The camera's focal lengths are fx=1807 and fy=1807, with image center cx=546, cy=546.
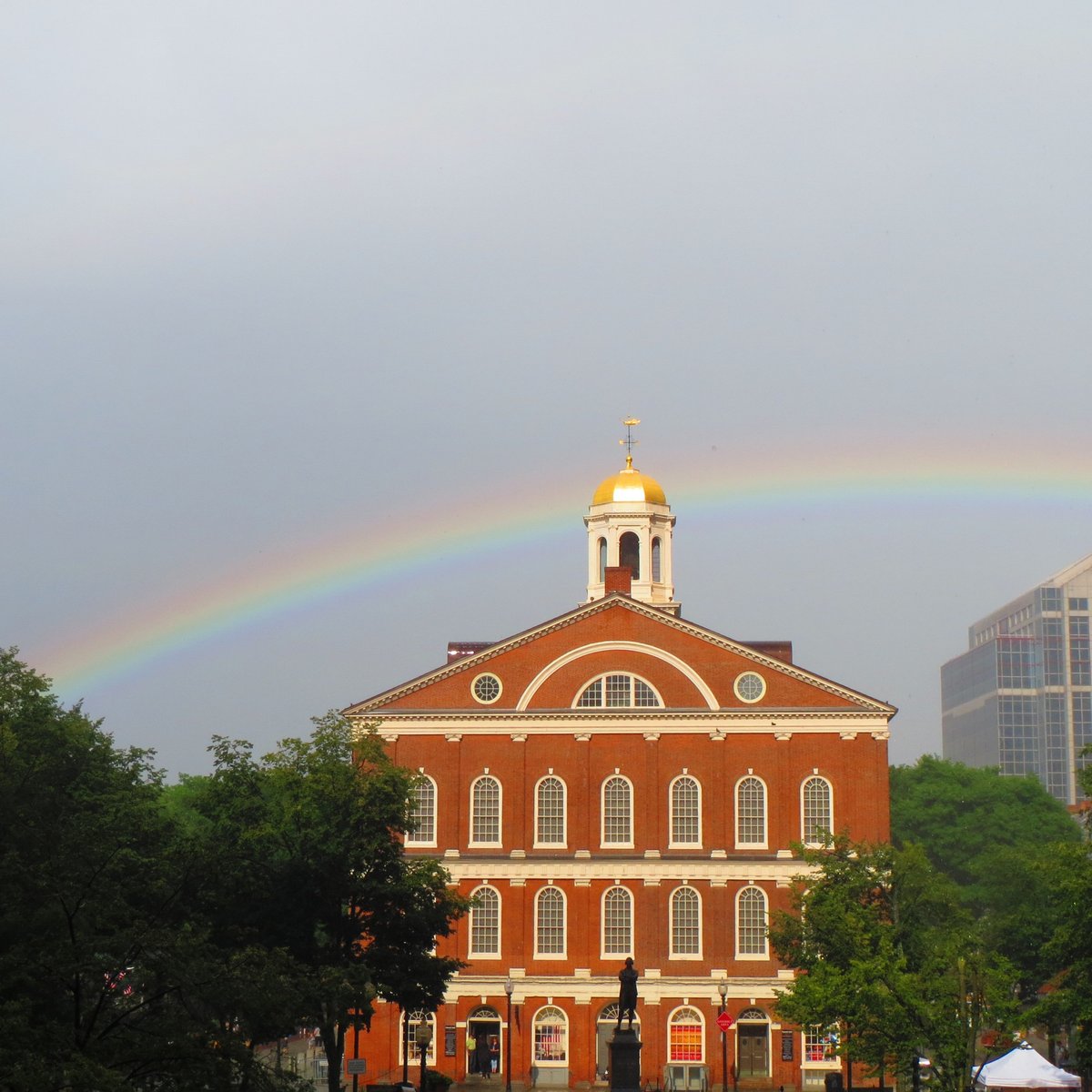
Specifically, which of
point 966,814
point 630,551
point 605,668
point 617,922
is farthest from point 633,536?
point 966,814

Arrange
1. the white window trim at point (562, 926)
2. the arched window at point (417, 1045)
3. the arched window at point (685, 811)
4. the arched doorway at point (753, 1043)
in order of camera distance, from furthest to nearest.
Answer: the arched window at point (685, 811), the white window trim at point (562, 926), the arched window at point (417, 1045), the arched doorway at point (753, 1043)

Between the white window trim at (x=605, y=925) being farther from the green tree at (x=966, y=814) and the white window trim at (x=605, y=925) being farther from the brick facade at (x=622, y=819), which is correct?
the green tree at (x=966, y=814)

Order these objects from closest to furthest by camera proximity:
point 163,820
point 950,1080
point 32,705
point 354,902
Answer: point 950,1080 → point 354,902 → point 163,820 → point 32,705

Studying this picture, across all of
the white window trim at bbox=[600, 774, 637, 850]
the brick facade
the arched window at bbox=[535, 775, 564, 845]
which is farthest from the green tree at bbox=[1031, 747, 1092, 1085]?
the arched window at bbox=[535, 775, 564, 845]

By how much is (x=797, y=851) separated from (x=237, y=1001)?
35.5 meters

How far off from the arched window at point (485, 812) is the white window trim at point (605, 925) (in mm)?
4750

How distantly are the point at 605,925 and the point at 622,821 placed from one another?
13.4 ft

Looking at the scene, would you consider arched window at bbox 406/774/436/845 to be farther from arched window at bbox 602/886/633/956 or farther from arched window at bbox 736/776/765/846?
arched window at bbox 736/776/765/846

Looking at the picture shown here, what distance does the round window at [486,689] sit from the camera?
72.9m

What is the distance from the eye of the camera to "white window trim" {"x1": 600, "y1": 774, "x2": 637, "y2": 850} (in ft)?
234

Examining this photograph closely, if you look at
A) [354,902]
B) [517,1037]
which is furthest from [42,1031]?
[517,1037]

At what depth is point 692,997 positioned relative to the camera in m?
69.8

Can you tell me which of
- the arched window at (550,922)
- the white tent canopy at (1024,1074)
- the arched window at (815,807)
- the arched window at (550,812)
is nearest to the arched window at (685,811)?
the arched window at (815,807)

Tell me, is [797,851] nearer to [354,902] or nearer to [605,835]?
[605,835]
